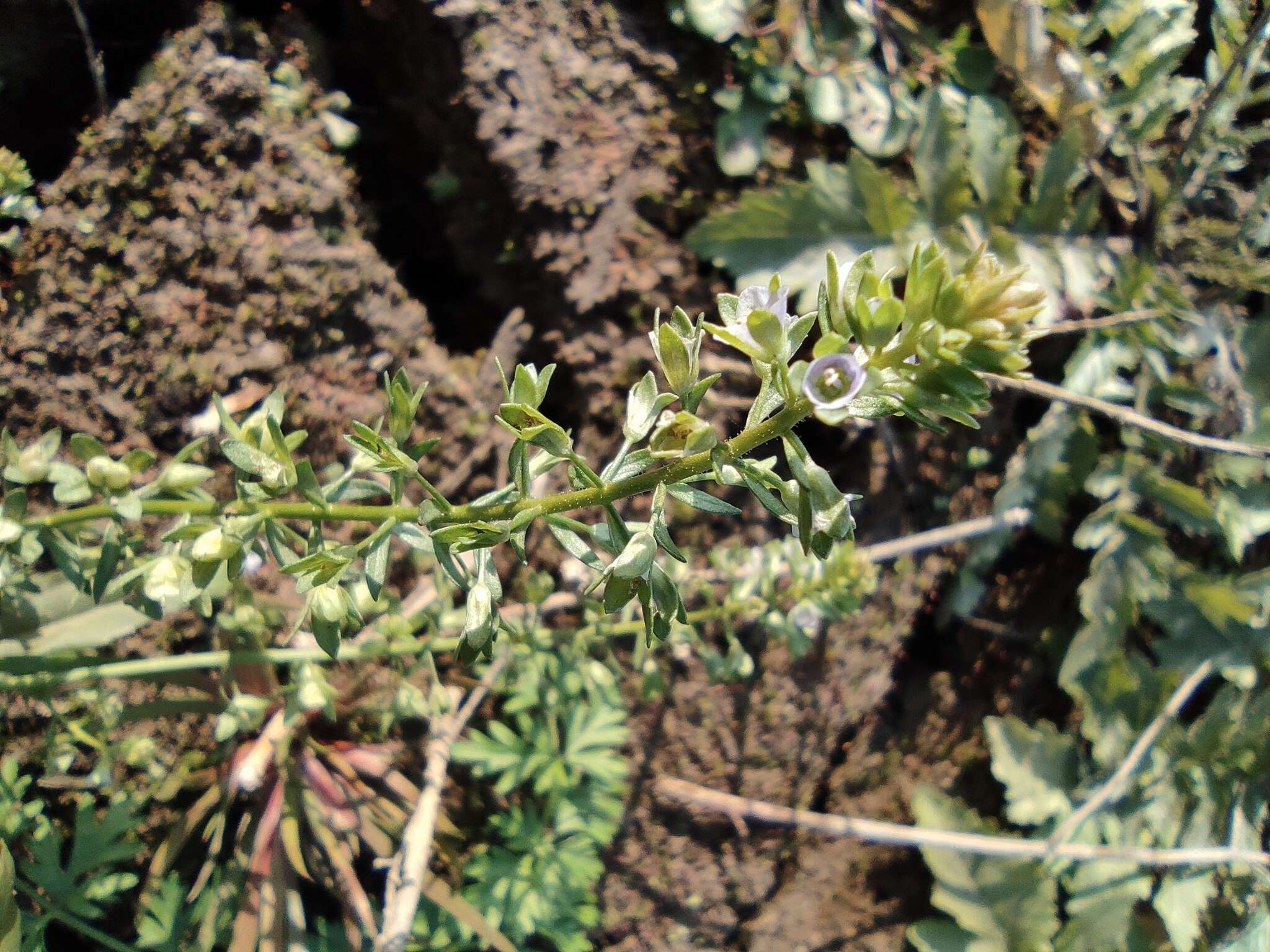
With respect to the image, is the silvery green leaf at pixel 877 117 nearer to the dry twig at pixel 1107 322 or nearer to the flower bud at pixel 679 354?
the dry twig at pixel 1107 322

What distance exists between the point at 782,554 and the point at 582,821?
0.90 metres

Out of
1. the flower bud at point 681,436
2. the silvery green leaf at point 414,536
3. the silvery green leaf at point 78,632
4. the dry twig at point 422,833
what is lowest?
the dry twig at point 422,833

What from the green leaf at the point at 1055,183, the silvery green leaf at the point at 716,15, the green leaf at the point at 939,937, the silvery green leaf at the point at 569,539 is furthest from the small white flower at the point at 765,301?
the green leaf at the point at 939,937

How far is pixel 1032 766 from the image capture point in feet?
9.37

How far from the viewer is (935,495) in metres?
2.83

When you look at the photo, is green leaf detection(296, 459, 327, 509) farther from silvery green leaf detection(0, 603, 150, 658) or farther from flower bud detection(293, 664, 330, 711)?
silvery green leaf detection(0, 603, 150, 658)

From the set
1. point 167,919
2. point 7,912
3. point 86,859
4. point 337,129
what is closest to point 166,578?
point 7,912

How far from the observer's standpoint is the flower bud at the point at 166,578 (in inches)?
56.4

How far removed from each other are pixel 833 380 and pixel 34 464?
1.37 metres

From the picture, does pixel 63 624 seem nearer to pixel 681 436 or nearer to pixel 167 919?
pixel 167 919

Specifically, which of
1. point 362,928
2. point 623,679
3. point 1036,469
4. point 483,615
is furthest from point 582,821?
point 1036,469

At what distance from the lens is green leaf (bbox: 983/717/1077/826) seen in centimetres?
281

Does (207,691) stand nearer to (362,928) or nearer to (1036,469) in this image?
(362,928)

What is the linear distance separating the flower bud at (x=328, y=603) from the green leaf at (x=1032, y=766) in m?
2.31
